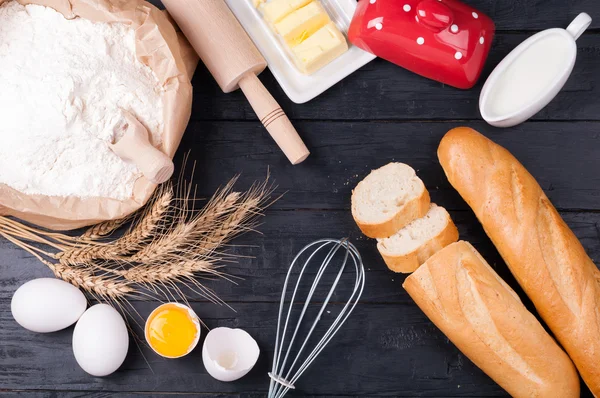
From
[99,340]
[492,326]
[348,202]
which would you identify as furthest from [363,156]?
[99,340]

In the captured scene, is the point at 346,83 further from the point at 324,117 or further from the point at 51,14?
the point at 51,14

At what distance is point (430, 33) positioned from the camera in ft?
4.17

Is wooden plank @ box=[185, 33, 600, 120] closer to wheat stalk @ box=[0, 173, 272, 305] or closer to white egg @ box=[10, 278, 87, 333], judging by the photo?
wheat stalk @ box=[0, 173, 272, 305]

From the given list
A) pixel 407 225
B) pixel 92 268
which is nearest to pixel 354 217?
pixel 407 225

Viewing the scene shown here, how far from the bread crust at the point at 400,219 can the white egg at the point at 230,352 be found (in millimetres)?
372

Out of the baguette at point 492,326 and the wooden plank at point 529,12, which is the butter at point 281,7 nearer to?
the wooden plank at point 529,12

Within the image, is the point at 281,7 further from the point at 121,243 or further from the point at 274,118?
the point at 121,243

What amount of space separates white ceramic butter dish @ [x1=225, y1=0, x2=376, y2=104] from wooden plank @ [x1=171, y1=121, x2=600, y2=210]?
0.31ft

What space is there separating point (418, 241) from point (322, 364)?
39 centimetres

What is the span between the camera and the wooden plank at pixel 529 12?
4.62 feet

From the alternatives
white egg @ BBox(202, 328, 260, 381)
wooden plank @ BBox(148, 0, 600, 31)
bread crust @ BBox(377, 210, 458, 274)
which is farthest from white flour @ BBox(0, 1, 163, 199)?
wooden plank @ BBox(148, 0, 600, 31)

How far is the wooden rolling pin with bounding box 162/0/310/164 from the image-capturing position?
129 centimetres

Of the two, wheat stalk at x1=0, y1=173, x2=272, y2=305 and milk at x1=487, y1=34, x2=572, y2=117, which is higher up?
wheat stalk at x1=0, y1=173, x2=272, y2=305

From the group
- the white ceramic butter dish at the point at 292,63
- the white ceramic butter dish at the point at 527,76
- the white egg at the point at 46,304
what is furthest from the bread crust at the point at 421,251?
the white egg at the point at 46,304
